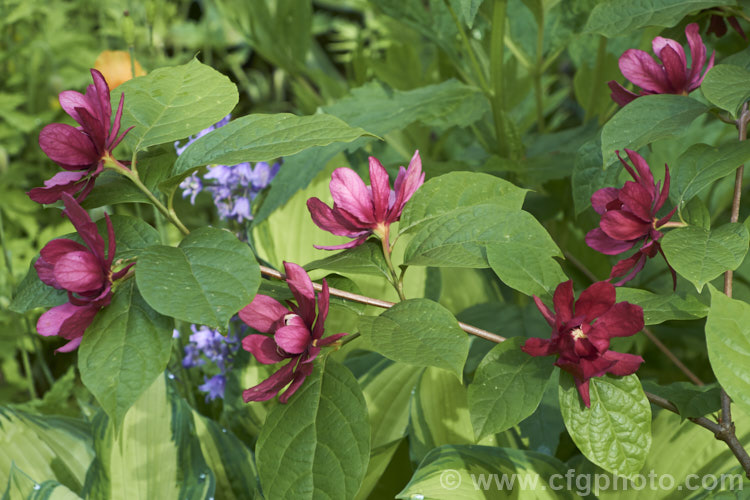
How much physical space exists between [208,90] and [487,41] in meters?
0.64

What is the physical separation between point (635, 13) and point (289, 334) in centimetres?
45

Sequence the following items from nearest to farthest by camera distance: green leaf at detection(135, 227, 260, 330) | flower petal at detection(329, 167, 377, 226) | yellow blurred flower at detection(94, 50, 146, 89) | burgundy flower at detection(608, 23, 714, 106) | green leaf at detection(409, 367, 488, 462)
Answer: green leaf at detection(135, 227, 260, 330) → flower petal at detection(329, 167, 377, 226) → burgundy flower at detection(608, 23, 714, 106) → green leaf at detection(409, 367, 488, 462) → yellow blurred flower at detection(94, 50, 146, 89)

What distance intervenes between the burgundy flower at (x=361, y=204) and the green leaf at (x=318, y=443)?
0.10 metres

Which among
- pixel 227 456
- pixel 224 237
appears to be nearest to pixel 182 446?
pixel 227 456

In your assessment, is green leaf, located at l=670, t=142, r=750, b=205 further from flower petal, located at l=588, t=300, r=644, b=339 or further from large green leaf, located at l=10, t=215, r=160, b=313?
large green leaf, located at l=10, t=215, r=160, b=313

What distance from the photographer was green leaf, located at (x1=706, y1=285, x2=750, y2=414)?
1.39 feet

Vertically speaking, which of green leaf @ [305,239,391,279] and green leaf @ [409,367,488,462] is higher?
green leaf @ [305,239,391,279]

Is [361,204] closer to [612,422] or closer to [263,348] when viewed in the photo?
[263,348]

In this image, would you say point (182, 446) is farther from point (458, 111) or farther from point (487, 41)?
point (487, 41)

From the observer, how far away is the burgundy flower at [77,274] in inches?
17.0

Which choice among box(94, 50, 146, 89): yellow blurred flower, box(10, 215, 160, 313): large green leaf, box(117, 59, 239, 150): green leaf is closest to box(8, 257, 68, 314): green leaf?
box(10, 215, 160, 313): large green leaf

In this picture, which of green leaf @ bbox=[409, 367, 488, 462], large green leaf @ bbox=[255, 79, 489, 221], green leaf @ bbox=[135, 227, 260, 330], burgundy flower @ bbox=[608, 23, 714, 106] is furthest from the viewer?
large green leaf @ bbox=[255, 79, 489, 221]

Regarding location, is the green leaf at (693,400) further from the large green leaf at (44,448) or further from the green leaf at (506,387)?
the large green leaf at (44,448)

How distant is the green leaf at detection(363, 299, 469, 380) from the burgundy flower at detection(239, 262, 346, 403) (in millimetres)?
43
